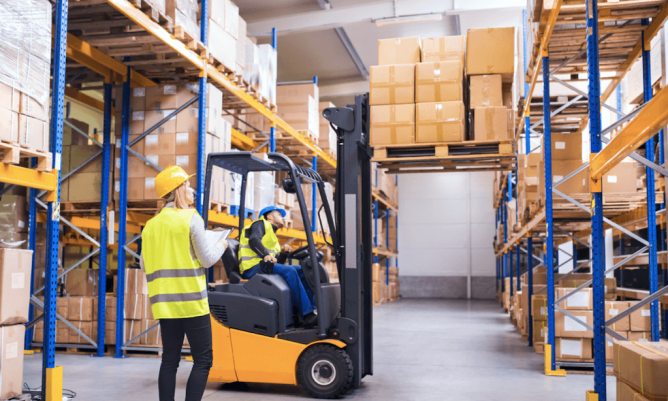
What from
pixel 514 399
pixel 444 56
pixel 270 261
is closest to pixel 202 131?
pixel 270 261

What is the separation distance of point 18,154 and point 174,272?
1463 millimetres

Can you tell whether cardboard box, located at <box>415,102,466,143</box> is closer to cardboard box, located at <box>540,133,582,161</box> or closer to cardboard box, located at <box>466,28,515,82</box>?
cardboard box, located at <box>466,28,515,82</box>

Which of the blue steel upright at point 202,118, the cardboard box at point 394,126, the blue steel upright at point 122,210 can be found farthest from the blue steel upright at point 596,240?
the blue steel upright at point 122,210

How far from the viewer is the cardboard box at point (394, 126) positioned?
5957 millimetres

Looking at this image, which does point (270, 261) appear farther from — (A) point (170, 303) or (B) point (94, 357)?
(B) point (94, 357)

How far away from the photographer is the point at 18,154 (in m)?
3.93

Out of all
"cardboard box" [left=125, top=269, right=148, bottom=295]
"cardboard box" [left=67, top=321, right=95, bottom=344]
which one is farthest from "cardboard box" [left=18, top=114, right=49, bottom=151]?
"cardboard box" [left=67, top=321, right=95, bottom=344]

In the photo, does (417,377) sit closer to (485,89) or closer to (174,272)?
(485,89)

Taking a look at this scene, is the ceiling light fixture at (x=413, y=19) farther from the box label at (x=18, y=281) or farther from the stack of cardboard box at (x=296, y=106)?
the box label at (x=18, y=281)

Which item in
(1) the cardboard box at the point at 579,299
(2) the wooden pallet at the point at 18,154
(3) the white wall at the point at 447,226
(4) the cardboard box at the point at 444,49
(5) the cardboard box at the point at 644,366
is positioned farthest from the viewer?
(3) the white wall at the point at 447,226

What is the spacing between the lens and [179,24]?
6293 millimetres

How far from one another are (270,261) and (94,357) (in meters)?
3.38

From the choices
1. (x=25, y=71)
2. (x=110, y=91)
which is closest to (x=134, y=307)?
(x=110, y=91)

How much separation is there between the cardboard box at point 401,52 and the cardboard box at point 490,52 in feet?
2.18
